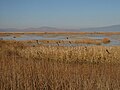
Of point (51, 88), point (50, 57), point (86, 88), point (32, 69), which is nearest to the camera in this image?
point (86, 88)

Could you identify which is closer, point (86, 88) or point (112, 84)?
point (86, 88)

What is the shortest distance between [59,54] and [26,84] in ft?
33.1

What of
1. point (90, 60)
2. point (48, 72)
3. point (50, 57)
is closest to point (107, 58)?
point (90, 60)

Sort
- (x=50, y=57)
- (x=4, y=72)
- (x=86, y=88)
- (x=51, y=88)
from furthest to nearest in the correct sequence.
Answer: (x=50, y=57) → (x=4, y=72) → (x=51, y=88) → (x=86, y=88)

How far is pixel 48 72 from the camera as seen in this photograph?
24.3ft

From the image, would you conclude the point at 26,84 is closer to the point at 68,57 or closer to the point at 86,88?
the point at 86,88

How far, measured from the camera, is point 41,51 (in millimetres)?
17078

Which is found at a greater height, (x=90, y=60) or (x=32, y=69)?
(x=32, y=69)

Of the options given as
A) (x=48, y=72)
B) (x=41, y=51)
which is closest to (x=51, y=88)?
(x=48, y=72)

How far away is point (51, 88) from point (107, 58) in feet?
31.2

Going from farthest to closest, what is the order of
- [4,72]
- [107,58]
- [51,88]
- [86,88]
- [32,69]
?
[107,58] < [32,69] < [4,72] < [51,88] < [86,88]

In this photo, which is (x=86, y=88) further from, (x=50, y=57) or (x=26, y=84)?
(x=50, y=57)

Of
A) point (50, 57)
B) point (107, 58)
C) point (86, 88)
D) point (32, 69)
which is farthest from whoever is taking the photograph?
point (50, 57)

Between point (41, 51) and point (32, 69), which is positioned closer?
point (32, 69)
